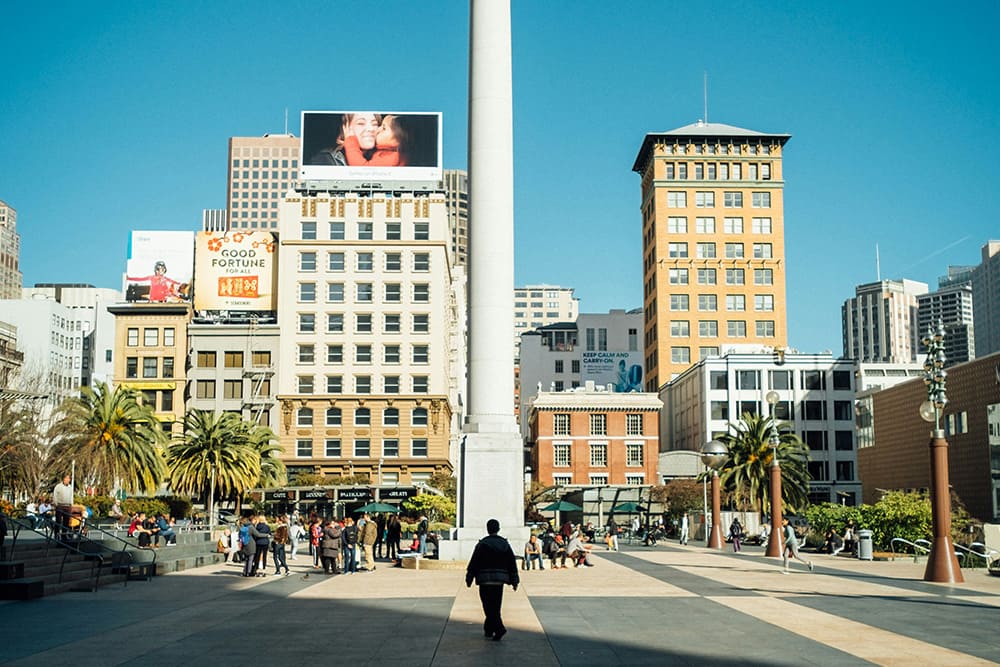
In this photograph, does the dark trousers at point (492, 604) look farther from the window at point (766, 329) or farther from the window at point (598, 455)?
the window at point (766, 329)

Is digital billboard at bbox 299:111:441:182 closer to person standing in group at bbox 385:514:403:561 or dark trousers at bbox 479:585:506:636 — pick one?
person standing in group at bbox 385:514:403:561

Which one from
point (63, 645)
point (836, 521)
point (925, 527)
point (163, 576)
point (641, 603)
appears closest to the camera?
point (63, 645)

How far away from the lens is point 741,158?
137750 mm

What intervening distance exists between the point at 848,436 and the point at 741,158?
1514 inches

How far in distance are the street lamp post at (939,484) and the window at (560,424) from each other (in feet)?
277

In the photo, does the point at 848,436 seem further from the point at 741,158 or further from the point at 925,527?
the point at 925,527

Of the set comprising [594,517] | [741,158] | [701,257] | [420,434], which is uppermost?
[741,158]

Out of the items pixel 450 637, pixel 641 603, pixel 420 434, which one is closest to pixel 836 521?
pixel 641 603

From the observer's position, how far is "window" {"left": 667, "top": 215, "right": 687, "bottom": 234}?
136500mm

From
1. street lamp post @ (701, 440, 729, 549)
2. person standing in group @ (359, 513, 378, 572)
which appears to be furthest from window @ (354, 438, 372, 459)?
person standing in group @ (359, 513, 378, 572)

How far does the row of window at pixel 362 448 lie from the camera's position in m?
101

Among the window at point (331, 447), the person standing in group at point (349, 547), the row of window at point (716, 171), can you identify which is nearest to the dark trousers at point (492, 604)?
the person standing in group at point (349, 547)

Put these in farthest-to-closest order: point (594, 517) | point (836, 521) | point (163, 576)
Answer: point (594, 517) → point (836, 521) → point (163, 576)

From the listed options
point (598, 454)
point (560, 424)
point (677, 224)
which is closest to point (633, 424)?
point (598, 454)
